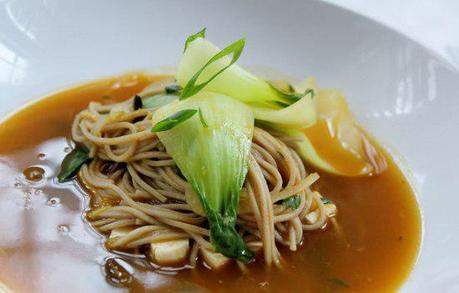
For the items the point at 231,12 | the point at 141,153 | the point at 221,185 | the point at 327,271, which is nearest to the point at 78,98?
the point at 141,153

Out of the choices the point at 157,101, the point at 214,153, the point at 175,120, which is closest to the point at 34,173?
the point at 157,101

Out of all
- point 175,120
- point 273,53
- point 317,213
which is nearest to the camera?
point 175,120

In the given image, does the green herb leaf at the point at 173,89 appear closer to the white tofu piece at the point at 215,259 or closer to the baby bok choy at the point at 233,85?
the baby bok choy at the point at 233,85

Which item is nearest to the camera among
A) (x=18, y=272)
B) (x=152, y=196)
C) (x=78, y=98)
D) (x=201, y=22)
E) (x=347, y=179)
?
(x=18, y=272)

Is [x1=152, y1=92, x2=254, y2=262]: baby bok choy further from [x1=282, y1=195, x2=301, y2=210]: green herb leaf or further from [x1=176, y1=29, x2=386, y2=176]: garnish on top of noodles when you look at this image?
[x1=282, y1=195, x2=301, y2=210]: green herb leaf

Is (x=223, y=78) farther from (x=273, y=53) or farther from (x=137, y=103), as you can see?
(x=273, y=53)

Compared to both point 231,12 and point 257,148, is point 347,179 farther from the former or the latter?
point 231,12
